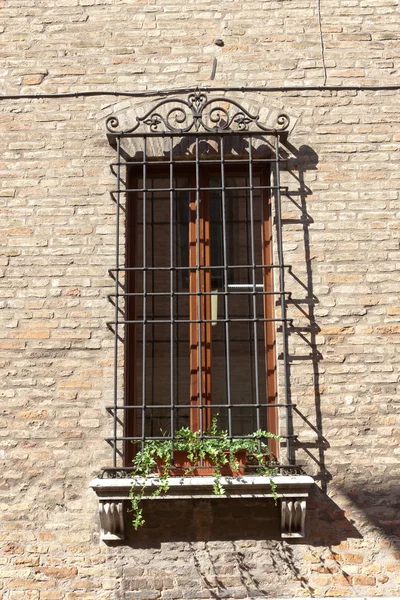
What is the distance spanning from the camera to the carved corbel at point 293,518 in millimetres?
4168

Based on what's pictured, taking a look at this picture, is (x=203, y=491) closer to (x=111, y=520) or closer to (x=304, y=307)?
(x=111, y=520)

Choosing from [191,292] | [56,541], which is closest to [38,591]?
[56,541]

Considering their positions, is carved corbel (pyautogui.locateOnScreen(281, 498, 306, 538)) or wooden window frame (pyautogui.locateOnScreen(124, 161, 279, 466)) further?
wooden window frame (pyautogui.locateOnScreen(124, 161, 279, 466))

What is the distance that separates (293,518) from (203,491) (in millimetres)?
583

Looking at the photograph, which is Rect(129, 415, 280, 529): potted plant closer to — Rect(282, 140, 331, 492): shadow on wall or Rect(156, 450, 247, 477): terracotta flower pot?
Rect(156, 450, 247, 477): terracotta flower pot

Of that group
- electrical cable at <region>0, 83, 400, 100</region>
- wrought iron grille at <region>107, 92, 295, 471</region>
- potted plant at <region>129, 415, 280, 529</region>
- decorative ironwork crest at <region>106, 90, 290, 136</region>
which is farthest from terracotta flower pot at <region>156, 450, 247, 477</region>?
electrical cable at <region>0, 83, 400, 100</region>

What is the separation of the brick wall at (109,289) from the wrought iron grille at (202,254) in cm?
12

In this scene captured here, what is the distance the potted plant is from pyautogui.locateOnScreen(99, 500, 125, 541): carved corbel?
90 mm

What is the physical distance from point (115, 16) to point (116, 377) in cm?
279

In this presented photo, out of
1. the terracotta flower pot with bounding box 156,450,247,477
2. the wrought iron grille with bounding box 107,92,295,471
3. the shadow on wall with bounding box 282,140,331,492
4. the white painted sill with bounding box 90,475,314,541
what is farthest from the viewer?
the wrought iron grille with bounding box 107,92,295,471

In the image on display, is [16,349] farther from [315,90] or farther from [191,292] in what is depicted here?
[315,90]

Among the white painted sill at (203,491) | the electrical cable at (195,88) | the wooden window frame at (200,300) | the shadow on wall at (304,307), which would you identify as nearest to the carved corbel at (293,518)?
the white painted sill at (203,491)

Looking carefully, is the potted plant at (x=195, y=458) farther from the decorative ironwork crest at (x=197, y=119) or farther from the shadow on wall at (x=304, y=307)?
the decorative ironwork crest at (x=197, y=119)

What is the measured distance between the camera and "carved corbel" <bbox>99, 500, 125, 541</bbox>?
4.15 m
